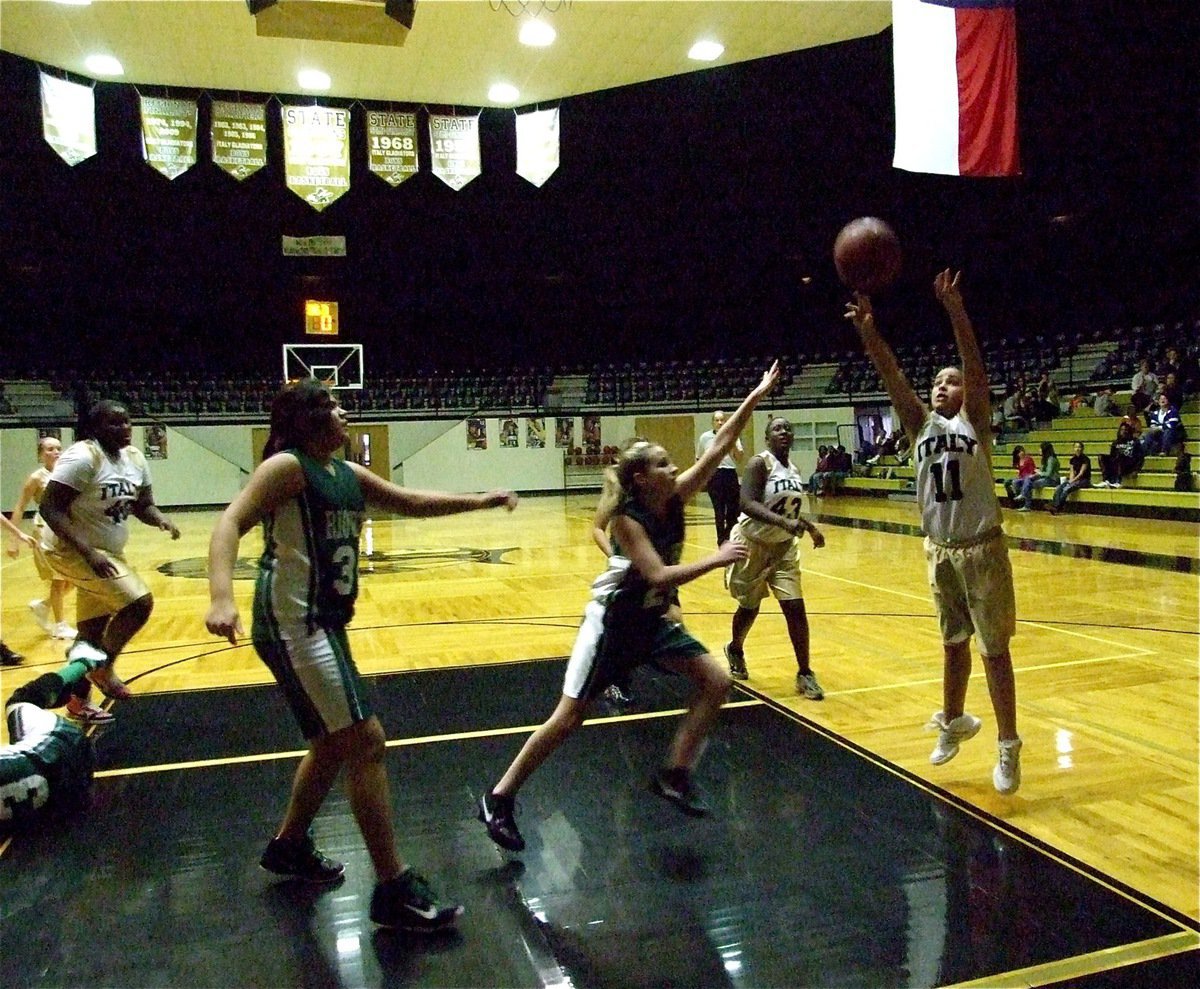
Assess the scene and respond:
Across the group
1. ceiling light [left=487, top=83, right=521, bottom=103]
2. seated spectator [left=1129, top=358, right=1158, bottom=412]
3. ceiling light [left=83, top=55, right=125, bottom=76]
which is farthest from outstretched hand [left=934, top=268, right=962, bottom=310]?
ceiling light [left=83, top=55, right=125, bottom=76]

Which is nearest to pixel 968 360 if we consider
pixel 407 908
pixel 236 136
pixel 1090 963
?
pixel 1090 963

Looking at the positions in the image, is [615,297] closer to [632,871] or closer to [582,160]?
[582,160]

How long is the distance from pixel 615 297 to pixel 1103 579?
17680 millimetres

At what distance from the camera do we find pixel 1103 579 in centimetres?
887

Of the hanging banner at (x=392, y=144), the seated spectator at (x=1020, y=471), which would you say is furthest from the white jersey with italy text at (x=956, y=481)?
the seated spectator at (x=1020, y=471)

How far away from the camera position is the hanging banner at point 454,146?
14124 millimetres

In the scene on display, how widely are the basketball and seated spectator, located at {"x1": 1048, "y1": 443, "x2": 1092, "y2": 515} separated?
12511 mm

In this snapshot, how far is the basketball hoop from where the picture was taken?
12.7 meters

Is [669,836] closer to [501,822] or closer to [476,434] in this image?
[501,822]

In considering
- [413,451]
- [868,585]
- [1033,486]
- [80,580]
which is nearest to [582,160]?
[413,451]

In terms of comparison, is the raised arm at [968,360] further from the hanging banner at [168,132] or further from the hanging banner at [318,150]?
the hanging banner at [168,132]

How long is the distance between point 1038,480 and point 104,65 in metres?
16.6

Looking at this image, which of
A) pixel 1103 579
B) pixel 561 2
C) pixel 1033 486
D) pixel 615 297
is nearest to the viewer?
pixel 1103 579

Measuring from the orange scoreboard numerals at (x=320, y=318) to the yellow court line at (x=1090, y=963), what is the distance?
21225 mm
